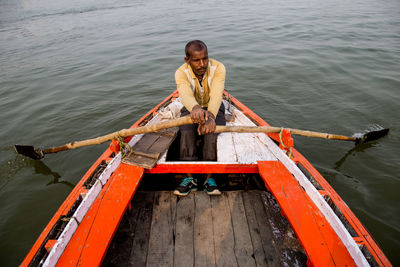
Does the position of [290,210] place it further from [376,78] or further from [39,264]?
[376,78]

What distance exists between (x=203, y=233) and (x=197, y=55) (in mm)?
2447

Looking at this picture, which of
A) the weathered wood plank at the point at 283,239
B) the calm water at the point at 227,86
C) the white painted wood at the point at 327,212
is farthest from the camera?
the calm water at the point at 227,86

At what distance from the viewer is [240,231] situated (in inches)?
106

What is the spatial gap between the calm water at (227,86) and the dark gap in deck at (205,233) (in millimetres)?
1987

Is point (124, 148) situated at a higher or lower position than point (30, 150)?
higher

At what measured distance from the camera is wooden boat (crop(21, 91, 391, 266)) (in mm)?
2115

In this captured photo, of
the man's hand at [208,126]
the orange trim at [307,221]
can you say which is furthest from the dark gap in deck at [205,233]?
the man's hand at [208,126]

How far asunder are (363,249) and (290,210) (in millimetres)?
733

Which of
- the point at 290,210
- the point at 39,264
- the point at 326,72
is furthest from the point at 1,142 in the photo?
the point at 326,72

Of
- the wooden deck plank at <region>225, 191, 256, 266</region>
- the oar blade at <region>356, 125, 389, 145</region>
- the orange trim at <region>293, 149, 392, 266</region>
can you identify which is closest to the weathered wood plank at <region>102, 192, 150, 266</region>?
the wooden deck plank at <region>225, 191, 256, 266</region>

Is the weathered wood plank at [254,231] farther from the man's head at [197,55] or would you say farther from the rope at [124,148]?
the man's head at [197,55]

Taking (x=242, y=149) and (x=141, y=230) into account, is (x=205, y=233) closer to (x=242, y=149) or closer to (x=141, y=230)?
(x=141, y=230)

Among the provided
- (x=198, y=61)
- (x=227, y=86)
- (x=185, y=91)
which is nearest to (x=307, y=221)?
(x=185, y=91)

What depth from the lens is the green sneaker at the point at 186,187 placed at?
10.2ft
